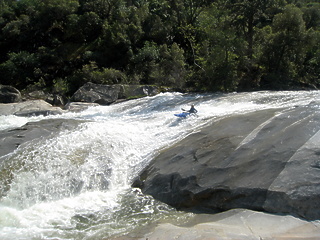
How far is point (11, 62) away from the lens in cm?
2388

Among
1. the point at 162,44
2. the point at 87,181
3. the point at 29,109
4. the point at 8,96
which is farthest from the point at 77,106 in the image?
the point at 162,44

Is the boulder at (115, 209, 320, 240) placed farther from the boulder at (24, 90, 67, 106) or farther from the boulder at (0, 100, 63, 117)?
the boulder at (24, 90, 67, 106)

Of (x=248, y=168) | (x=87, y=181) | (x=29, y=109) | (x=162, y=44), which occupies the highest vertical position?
(x=162, y=44)

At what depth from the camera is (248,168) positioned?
6.71m

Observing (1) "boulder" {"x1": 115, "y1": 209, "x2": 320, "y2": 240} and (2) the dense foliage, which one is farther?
(2) the dense foliage

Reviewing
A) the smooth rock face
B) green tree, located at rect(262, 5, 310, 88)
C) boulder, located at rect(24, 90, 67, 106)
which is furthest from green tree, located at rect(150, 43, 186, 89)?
the smooth rock face

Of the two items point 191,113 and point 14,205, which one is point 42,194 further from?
point 191,113

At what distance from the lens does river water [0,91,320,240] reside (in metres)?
6.03

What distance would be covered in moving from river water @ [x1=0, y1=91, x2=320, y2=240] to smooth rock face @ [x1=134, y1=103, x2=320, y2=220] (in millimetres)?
511

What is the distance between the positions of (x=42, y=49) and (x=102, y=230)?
22269 millimetres

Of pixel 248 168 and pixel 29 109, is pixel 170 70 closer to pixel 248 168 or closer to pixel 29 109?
pixel 29 109

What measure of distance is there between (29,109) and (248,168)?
12.4 m

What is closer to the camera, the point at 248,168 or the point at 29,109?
the point at 248,168

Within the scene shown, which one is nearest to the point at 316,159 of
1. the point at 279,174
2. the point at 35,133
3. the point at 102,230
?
the point at 279,174
